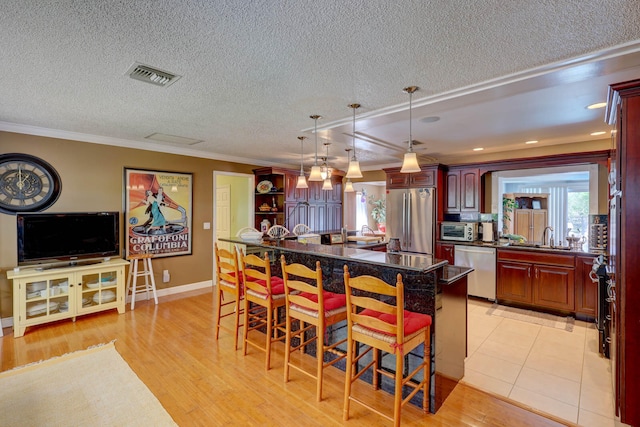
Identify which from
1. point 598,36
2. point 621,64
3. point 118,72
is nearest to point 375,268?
point 598,36

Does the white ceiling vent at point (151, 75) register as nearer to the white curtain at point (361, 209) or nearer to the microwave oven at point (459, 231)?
the microwave oven at point (459, 231)

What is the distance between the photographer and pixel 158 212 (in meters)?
4.88

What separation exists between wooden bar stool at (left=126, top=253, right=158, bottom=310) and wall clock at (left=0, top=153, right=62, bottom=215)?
1.29m

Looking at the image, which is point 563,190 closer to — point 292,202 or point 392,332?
point 392,332

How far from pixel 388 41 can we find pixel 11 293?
5085 mm

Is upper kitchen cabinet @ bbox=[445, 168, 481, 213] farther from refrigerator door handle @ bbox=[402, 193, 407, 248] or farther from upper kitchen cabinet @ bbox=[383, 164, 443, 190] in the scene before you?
refrigerator door handle @ bbox=[402, 193, 407, 248]

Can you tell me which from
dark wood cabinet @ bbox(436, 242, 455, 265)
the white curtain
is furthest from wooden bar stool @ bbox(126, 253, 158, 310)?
the white curtain

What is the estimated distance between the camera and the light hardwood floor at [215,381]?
6.82 feet

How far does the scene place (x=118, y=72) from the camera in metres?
2.28

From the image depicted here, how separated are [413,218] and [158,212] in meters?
4.45

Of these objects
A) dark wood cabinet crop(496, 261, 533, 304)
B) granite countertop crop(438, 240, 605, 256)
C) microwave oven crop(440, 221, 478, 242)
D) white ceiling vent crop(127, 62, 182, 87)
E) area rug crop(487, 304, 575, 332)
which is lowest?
area rug crop(487, 304, 575, 332)

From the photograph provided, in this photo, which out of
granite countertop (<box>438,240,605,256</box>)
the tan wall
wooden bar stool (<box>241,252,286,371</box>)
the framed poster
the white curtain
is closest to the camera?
wooden bar stool (<box>241,252,286,371</box>)

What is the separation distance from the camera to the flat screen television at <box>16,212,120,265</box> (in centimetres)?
358

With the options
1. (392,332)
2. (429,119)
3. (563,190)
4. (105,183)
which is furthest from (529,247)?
(105,183)
